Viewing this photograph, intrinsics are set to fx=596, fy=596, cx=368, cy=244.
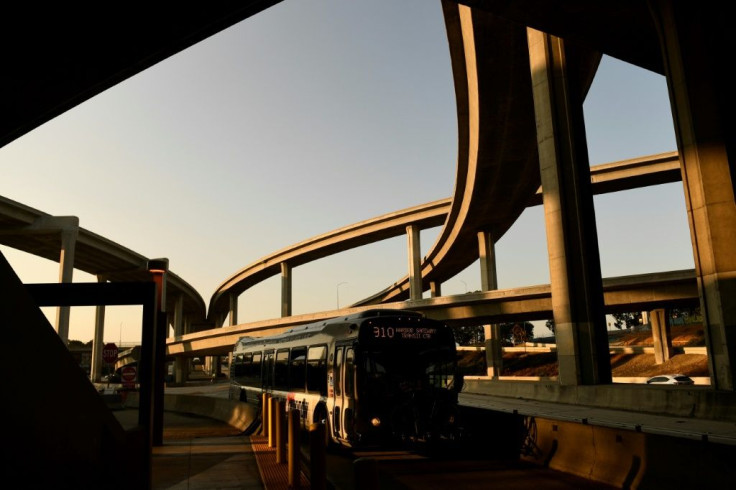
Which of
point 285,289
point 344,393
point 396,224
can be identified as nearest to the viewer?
point 344,393

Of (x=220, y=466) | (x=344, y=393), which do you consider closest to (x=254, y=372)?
(x=344, y=393)

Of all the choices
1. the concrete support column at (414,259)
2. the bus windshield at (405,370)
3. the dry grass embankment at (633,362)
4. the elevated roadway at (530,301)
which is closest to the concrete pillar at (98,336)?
the elevated roadway at (530,301)

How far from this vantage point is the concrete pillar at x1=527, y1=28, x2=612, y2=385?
93.6 feet

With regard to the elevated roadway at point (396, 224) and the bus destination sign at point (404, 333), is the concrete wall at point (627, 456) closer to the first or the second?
the bus destination sign at point (404, 333)

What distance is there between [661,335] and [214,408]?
50.7 meters

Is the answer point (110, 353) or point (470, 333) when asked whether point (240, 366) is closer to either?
point (110, 353)

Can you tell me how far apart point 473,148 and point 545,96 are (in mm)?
13432

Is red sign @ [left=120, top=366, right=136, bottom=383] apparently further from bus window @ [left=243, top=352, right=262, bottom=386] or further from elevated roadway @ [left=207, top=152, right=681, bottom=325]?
elevated roadway @ [left=207, top=152, right=681, bottom=325]

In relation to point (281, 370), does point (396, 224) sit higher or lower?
higher

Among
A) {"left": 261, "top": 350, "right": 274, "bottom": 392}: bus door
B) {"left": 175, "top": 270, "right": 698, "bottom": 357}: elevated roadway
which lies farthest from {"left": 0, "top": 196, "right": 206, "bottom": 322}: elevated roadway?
{"left": 261, "top": 350, "right": 274, "bottom": 392}: bus door

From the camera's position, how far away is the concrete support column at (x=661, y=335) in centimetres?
6088

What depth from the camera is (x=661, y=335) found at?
6147 cm

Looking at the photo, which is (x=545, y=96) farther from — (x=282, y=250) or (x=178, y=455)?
(x=282, y=250)

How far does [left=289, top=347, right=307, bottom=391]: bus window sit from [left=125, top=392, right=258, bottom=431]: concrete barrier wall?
220 centimetres
